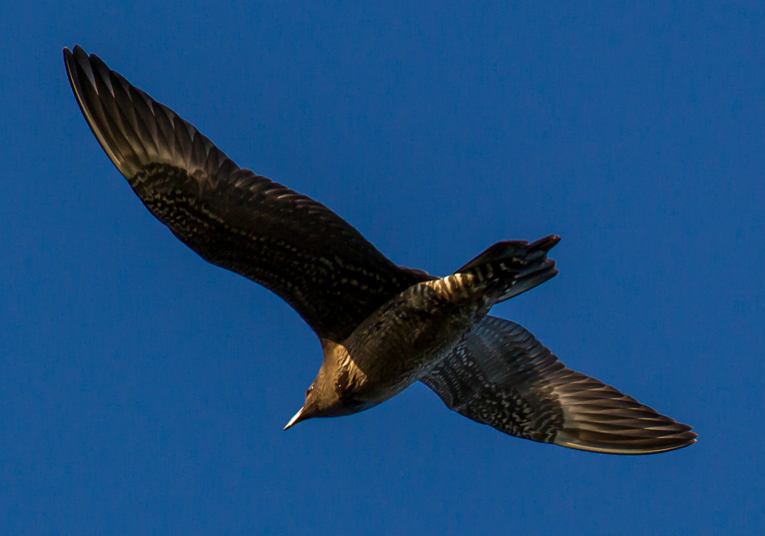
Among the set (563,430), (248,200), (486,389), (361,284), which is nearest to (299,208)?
(248,200)

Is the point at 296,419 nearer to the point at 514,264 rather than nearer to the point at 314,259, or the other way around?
the point at 314,259

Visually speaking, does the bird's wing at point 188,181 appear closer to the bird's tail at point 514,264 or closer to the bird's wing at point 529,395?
the bird's tail at point 514,264

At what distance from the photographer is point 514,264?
9.32 m

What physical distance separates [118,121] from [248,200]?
138 cm

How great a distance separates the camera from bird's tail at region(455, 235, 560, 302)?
30.2 feet

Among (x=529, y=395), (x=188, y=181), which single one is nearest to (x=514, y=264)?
(x=529, y=395)

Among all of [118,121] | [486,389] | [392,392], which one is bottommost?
[392,392]

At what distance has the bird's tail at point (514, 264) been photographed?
9.22 meters

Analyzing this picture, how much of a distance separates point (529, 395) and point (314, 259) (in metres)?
3.21

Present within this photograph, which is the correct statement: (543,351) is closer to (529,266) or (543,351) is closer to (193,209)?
(529,266)

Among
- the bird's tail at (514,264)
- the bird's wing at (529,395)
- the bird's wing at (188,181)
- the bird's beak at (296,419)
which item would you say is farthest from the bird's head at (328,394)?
the bird's wing at (529,395)

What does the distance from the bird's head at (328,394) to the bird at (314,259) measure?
13mm

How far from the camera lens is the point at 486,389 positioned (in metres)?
11.2

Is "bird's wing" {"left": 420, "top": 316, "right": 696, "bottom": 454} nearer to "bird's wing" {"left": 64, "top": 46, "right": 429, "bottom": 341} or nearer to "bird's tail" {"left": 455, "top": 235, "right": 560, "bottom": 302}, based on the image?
"bird's tail" {"left": 455, "top": 235, "right": 560, "bottom": 302}
